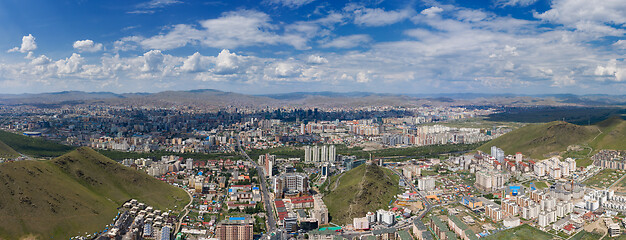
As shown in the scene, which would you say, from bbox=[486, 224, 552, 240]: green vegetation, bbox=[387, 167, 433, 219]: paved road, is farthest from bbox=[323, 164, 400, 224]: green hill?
bbox=[486, 224, 552, 240]: green vegetation

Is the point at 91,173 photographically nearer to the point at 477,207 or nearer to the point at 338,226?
the point at 338,226

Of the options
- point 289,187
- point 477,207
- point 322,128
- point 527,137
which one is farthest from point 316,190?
point 322,128

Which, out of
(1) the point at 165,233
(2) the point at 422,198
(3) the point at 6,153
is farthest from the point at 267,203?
(3) the point at 6,153

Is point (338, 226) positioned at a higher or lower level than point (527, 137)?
lower

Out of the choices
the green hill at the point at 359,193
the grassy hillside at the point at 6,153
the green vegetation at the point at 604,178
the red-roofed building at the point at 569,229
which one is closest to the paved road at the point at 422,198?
the green hill at the point at 359,193

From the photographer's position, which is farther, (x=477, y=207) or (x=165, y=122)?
(x=165, y=122)

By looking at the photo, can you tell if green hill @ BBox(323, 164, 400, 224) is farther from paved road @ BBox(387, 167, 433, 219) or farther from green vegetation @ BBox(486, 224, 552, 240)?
green vegetation @ BBox(486, 224, 552, 240)

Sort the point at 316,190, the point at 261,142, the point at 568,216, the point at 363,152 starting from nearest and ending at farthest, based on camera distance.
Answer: the point at 568,216 → the point at 316,190 → the point at 363,152 → the point at 261,142
